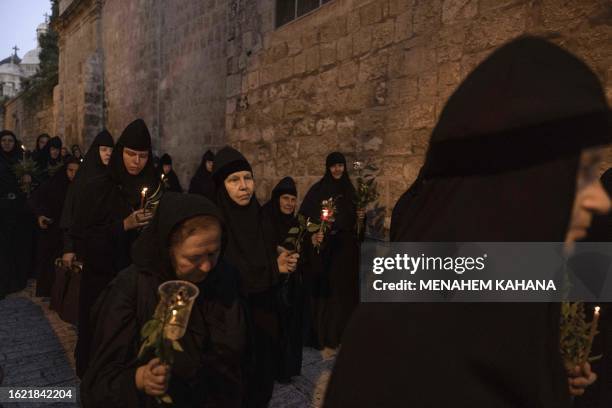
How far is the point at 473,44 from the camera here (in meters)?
4.02

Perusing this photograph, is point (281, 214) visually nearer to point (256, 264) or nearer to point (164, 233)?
point (256, 264)

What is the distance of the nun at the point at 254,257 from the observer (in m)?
3.31

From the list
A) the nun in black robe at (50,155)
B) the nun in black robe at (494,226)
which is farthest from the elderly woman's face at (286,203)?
the nun in black robe at (50,155)

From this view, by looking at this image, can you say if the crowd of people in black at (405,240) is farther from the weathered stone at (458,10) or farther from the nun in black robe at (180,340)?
the weathered stone at (458,10)

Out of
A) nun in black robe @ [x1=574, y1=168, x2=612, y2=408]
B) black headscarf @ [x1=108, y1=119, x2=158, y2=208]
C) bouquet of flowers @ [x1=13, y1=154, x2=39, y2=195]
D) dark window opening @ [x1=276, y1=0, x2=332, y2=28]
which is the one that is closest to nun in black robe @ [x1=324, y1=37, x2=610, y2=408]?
nun in black robe @ [x1=574, y1=168, x2=612, y2=408]

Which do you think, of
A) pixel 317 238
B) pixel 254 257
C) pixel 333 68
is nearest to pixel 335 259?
pixel 317 238

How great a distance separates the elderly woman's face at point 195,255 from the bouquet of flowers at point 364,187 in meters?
3.08

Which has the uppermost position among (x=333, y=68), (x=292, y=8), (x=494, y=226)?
(x=292, y=8)

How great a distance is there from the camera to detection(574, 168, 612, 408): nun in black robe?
228cm

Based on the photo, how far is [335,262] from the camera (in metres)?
5.36

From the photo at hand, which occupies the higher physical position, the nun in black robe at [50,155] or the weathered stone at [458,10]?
the weathered stone at [458,10]

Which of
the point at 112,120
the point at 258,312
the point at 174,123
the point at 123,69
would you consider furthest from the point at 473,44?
the point at 112,120

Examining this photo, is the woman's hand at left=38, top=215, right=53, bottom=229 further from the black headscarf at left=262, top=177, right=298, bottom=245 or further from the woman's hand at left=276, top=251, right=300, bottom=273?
the woman's hand at left=276, top=251, right=300, bottom=273

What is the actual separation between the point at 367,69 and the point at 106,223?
331 centimetres
